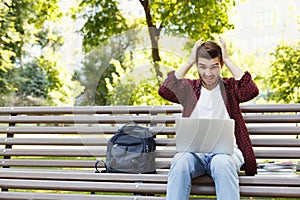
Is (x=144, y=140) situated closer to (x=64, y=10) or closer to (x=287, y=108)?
(x=287, y=108)

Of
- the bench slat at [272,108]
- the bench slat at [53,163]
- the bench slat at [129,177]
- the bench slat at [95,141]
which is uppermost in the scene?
the bench slat at [272,108]

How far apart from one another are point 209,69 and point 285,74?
8.93 metres

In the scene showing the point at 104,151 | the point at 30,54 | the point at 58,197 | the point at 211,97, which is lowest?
Result: the point at 30,54

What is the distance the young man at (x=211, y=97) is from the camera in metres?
2.40

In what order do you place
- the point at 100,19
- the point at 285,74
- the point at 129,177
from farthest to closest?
the point at 285,74 → the point at 100,19 → the point at 129,177

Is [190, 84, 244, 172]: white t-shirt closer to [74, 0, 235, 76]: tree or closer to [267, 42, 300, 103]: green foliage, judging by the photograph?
[74, 0, 235, 76]: tree

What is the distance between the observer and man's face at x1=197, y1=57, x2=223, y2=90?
2.67 m

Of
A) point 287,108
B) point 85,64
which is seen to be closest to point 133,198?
point 85,64

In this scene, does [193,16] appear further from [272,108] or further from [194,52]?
[194,52]

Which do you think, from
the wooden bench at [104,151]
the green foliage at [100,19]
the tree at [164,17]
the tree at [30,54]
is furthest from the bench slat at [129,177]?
the tree at [30,54]

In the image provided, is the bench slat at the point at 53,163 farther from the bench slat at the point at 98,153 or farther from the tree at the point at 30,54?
the tree at the point at 30,54

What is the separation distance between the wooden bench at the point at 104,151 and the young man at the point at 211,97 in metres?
0.10

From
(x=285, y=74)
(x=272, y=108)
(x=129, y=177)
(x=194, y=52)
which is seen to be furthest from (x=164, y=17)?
(x=129, y=177)

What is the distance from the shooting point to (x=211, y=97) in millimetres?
2734
